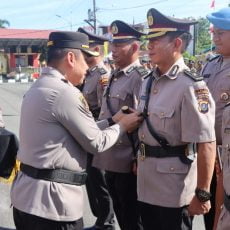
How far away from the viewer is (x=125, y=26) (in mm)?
3832

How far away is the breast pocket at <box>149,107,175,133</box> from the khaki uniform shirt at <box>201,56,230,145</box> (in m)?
0.70

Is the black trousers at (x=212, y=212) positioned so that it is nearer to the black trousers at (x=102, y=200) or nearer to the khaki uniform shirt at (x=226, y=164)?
the black trousers at (x=102, y=200)

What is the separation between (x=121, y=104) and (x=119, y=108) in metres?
0.04

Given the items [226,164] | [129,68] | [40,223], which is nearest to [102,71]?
[129,68]

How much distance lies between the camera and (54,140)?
2.35m

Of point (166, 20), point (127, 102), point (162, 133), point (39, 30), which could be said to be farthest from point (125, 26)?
point (39, 30)

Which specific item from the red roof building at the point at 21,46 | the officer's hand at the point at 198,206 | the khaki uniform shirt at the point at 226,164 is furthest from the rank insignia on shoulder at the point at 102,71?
the red roof building at the point at 21,46

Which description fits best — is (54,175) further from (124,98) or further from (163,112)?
(124,98)

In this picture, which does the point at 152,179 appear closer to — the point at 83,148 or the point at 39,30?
the point at 83,148

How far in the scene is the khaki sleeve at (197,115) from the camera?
8.39ft

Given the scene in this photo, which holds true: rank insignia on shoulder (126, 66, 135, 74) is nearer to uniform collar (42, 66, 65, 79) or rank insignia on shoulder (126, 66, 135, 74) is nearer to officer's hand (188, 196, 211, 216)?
uniform collar (42, 66, 65, 79)

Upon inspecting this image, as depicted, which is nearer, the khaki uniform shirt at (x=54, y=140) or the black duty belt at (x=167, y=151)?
the khaki uniform shirt at (x=54, y=140)

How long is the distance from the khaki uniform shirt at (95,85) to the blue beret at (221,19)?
5.99 ft

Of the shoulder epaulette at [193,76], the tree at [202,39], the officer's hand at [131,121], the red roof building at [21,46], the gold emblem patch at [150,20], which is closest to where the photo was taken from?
the shoulder epaulette at [193,76]
